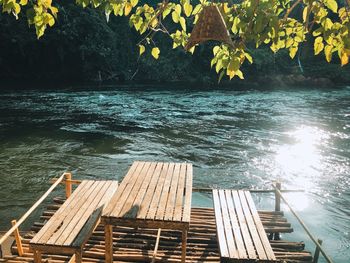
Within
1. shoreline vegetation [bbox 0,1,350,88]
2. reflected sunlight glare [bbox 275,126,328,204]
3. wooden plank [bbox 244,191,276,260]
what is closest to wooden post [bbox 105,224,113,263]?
wooden plank [bbox 244,191,276,260]

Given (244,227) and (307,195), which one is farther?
(307,195)

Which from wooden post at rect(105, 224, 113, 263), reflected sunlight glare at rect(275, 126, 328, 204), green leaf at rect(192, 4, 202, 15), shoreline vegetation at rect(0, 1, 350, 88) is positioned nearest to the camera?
green leaf at rect(192, 4, 202, 15)

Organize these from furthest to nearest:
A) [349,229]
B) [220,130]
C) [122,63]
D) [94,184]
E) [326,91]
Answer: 1. [122,63]
2. [326,91]
3. [220,130]
4. [349,229]
5. [94,184]

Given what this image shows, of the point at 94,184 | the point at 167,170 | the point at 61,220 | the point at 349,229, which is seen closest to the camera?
the point at 61,220

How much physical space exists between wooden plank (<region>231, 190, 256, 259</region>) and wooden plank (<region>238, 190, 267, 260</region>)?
74mm

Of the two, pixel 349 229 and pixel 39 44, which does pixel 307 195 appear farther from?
pixel 39 44

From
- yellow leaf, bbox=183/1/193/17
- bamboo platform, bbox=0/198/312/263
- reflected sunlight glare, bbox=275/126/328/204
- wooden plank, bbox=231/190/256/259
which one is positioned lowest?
reflected sunlight glare, bbox=275/126/328/204

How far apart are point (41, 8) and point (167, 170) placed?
5.29 m

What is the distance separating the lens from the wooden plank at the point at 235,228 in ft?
20.4

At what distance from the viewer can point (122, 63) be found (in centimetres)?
5681

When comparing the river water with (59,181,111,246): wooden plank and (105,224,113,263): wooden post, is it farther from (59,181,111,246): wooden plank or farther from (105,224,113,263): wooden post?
(105,224,113,263): wooden post

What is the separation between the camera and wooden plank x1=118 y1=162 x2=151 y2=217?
6.18 metres

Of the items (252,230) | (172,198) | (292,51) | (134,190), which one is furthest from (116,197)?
(292,51)

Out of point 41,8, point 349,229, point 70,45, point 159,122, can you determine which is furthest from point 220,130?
point 70,45
